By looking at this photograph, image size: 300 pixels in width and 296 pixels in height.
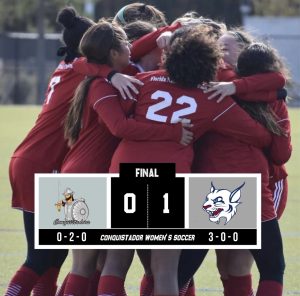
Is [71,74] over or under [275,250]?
over

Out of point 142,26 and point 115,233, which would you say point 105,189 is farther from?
point 142,26

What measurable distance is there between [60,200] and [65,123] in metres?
0.45

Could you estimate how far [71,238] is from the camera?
19.3 ft

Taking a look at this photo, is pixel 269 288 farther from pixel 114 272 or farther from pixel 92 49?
pixel 92 49

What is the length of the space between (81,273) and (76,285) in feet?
0.23

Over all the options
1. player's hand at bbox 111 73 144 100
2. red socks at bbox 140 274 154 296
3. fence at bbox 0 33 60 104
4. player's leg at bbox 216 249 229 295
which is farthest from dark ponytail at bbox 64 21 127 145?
fence at bbox 0 33 60 104

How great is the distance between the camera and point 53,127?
6.25 m

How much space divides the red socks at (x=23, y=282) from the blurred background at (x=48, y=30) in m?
22.1

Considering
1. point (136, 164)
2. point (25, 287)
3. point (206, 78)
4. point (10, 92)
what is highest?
point (206, 78)

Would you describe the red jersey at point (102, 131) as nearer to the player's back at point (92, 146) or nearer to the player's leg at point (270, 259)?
the player's back at point (92, 146)

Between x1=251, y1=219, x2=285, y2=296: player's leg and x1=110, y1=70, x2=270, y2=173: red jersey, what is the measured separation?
0.54 m

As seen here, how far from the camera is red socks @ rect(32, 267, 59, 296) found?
6.38m

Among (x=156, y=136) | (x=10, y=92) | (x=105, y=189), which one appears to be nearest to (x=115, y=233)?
(x=105, y=189)

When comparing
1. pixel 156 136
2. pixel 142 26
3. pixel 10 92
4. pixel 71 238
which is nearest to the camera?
pixel 156 136
